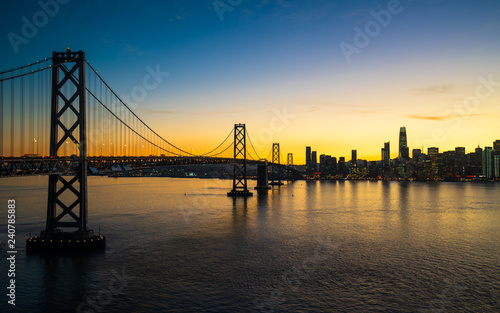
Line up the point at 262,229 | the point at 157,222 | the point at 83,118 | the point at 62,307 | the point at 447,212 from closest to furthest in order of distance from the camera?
the point at 62,307
the point at 83,118
the point at 262,229
the point at 157,222
the point at 447,212

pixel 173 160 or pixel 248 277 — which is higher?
pixel 173 160

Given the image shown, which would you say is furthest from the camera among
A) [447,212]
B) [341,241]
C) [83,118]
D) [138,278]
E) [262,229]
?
[447,212]

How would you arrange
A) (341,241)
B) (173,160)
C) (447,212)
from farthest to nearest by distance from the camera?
(447,212) → (173,160) → (341,241)

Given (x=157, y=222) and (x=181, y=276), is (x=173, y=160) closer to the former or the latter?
(x=157, y=222)

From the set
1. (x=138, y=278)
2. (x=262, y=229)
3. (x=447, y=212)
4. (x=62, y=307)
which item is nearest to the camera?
(x=62, y=307)

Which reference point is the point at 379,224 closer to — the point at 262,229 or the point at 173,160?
the point at 262,229

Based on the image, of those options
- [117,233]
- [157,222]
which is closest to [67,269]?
[117,233]

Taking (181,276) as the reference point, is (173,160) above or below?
above

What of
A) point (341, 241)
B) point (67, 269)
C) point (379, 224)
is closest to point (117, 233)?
point (67, 269)

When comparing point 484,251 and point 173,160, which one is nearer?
point 484,251
